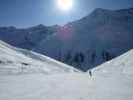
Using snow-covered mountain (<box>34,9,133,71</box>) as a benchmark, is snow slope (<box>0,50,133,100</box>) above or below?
below

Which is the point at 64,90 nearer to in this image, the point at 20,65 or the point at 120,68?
the point at 20,65

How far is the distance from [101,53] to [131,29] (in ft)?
198

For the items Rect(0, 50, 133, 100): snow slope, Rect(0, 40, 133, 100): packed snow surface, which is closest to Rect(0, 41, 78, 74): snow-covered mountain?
Rect(0, 40, 133, 100): packed snow surface

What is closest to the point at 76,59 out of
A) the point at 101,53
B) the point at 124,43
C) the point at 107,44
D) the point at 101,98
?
the point at 101,53

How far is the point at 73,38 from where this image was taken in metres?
196

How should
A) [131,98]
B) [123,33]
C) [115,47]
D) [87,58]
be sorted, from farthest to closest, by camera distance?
[123,33] < [115,47] < [87,58] < [131,98]

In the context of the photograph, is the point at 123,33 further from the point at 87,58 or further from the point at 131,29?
the point at 87,58

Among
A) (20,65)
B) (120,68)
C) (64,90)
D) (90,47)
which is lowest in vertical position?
(64,90)

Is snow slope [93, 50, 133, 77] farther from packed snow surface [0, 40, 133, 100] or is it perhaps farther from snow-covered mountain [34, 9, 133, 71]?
snow-covered mountain [34, 9, 133, 71]

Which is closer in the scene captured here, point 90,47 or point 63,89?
point 63,89

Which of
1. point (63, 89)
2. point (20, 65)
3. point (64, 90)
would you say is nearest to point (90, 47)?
point (20, 65)

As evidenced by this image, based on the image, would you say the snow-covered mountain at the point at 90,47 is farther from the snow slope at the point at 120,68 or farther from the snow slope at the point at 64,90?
the snow slope at the point at 64,90

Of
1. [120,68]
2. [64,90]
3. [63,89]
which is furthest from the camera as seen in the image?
[120,68]

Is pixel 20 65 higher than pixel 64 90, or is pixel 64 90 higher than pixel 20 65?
pixel 20 65
